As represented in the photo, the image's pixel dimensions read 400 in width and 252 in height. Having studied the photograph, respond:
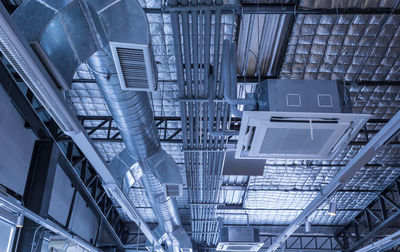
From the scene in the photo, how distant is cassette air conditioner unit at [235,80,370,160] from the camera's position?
10.3 feet

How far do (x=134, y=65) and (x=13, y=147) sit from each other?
122 inches

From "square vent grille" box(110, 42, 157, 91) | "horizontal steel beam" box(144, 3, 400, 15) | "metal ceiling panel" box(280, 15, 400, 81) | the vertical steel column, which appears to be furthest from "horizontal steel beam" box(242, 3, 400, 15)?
the vertical steel column

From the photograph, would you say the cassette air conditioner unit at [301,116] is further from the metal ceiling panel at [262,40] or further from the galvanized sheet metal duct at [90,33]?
the metal ceiling panel at [262,40]

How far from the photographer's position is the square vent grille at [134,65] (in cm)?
323

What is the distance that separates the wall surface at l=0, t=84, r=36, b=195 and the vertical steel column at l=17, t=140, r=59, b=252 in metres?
0.12

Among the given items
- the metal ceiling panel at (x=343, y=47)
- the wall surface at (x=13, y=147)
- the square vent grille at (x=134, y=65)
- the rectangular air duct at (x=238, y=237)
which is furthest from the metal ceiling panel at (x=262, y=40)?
the rectangular air duct at (x=238, y=237)

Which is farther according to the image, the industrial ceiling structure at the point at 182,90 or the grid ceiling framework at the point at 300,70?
the grid ceiling framework at the point at 300,70

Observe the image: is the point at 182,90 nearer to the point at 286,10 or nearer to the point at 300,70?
the point at 286,10

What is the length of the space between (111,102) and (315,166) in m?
6.20

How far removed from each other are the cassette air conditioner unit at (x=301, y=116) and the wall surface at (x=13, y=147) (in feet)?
11.6

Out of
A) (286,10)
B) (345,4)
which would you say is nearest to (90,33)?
(286,10)

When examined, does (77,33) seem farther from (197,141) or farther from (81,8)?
(197,141)

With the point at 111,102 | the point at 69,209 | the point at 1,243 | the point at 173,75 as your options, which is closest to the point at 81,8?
the point at 111,102

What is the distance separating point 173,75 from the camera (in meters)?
6.10
